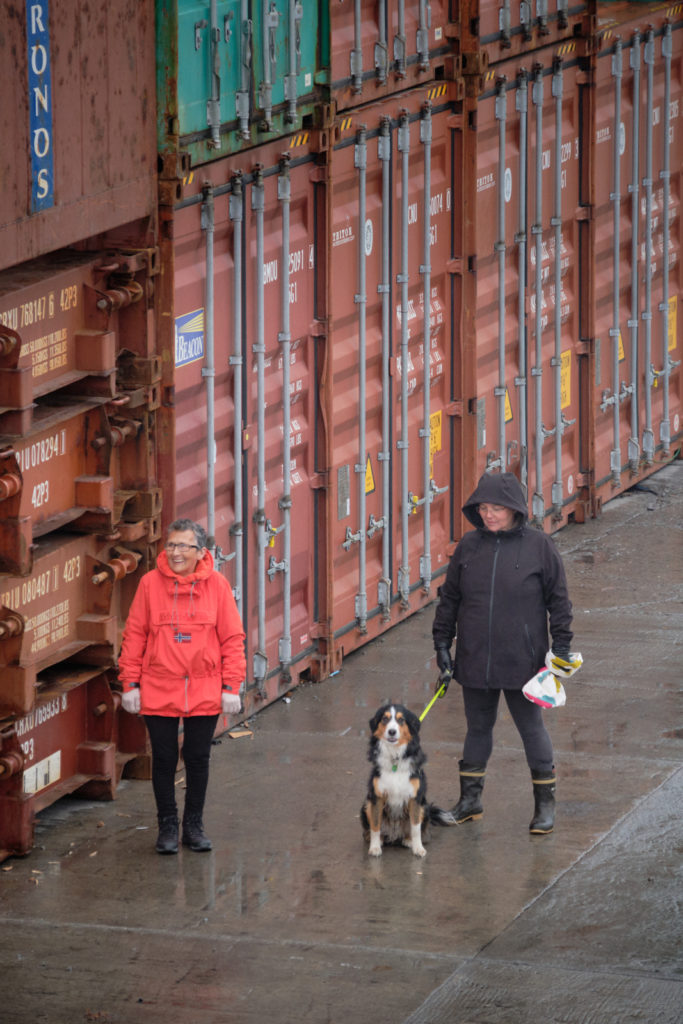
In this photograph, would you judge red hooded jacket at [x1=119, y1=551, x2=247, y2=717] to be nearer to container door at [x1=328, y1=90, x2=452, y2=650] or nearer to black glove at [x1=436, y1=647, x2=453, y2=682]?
black glove at [x1=436, y1=647, x2=453, y2=682]

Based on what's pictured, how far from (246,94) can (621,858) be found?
14.0 feet

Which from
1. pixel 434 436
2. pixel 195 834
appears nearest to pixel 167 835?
pixel 195 834

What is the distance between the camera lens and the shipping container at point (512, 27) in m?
13.0

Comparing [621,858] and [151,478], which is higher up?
[151,478]

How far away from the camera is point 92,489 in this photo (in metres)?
9.50

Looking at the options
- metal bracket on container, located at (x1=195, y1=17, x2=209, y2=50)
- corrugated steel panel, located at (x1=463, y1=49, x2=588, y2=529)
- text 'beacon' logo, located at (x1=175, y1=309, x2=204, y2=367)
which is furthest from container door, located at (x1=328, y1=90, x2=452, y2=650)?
metal bracket on container, located at (x1=195, y1=17, x2=209, y2=50)

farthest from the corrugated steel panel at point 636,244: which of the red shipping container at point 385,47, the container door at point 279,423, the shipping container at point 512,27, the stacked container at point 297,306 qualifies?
the container door at point 279,423

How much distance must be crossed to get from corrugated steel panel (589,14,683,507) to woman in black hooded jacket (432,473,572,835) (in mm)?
6383

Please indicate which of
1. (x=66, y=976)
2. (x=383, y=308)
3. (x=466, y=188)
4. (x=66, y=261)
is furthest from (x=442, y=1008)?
(x=466, y=188)

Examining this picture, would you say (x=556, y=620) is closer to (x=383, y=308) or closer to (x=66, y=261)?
(x=66, y=261)

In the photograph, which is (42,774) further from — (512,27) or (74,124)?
(512,27)

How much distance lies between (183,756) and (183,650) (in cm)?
53

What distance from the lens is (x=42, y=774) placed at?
950 cm

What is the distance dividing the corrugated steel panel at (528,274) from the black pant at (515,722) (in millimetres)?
4206
